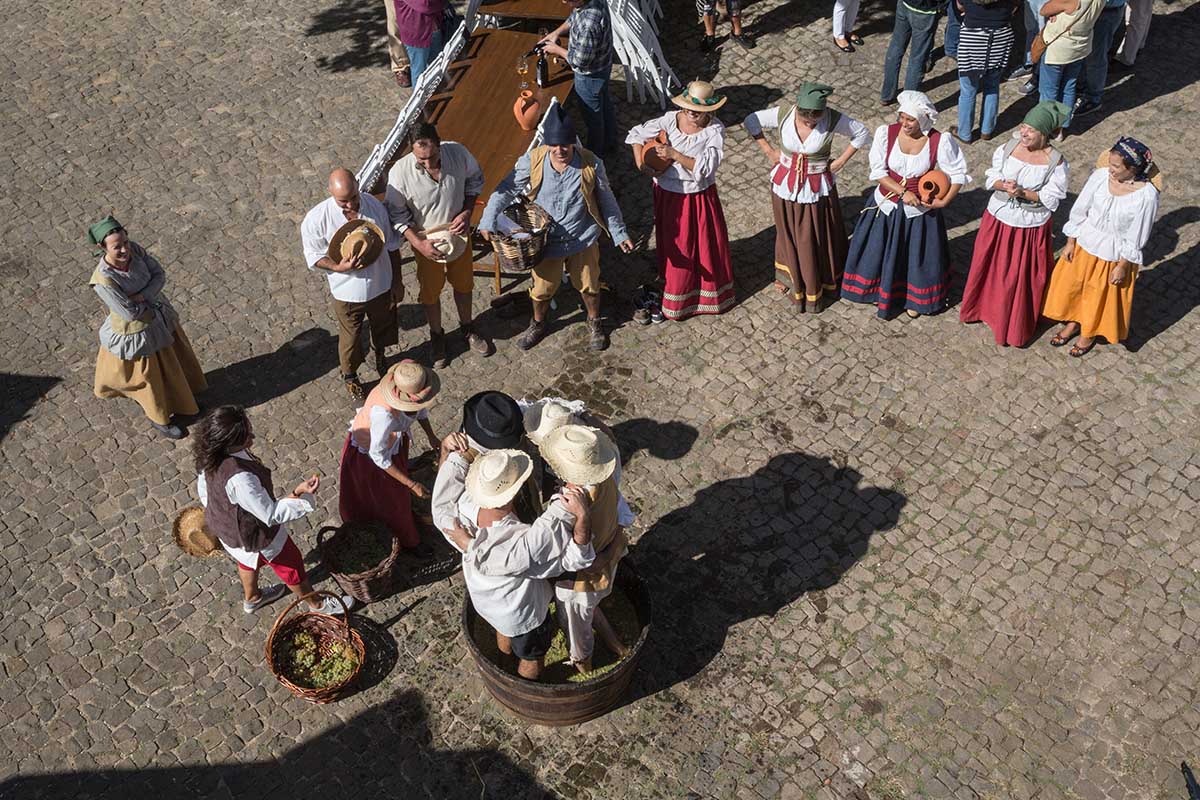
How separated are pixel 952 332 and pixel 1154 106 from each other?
3.97 meters

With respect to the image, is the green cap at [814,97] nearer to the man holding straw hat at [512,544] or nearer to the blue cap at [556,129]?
the blue cap at [556,129]

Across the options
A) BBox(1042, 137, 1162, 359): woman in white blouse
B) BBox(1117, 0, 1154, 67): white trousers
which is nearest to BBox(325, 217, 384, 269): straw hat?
BBox(1042, 137, 1162, 359): woman in white blouse

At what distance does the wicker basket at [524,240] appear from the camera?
819cm

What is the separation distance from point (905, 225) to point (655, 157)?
202 cm

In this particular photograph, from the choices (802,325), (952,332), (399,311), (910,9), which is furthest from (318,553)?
(910,9)

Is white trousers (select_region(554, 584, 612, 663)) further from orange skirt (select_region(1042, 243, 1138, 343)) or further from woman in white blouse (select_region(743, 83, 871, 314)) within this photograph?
orange skirt (select_region(1042, 243, 1138, 343))

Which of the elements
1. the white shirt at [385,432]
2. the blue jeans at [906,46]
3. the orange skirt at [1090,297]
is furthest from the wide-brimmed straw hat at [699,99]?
the blue jeans at [906,46]

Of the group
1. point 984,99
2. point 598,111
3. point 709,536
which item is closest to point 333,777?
point 709,536

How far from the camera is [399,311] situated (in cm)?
962

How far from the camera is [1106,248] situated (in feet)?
27.2

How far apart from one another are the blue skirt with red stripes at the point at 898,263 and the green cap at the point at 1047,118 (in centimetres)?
94

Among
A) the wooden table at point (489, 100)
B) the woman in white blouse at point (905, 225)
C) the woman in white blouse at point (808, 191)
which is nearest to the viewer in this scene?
the woman in white blouse at point (905, 225)

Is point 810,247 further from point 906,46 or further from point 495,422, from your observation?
point 495,422

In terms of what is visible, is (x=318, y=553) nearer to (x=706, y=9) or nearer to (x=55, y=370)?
(x=55, y=370)
